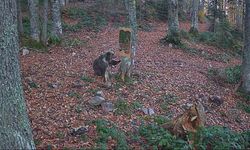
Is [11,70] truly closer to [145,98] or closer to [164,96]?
[145,98]

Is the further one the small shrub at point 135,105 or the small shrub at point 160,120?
the small shrub at point 135,105

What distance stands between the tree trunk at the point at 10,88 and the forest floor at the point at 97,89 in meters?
1.22

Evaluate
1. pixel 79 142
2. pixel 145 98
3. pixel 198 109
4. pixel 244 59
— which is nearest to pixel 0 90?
pixel 79 142

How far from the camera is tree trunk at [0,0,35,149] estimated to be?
540 centimetres

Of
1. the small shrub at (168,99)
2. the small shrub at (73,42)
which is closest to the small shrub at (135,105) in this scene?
the small shrub at (168,99)

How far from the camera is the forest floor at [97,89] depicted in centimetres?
788

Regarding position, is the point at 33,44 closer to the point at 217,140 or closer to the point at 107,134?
the point at 107,134

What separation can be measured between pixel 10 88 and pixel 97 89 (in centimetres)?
476

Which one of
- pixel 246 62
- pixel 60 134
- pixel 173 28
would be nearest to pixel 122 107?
pixel 60 134

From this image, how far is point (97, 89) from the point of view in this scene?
10180 mm

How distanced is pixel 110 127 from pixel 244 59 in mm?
7207

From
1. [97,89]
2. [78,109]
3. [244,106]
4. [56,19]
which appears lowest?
[244,106]

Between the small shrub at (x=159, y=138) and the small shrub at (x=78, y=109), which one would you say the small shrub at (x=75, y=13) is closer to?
the small shrub at (x=78, y=109)

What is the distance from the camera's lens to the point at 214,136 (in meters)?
7.35
